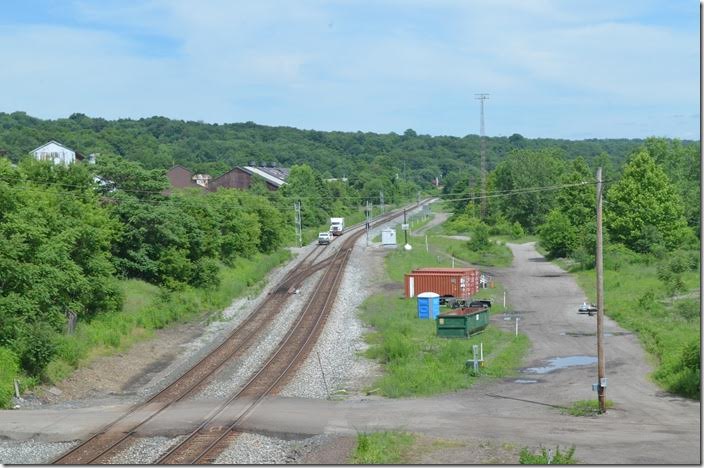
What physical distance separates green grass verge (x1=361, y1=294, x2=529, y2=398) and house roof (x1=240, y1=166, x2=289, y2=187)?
9084cm

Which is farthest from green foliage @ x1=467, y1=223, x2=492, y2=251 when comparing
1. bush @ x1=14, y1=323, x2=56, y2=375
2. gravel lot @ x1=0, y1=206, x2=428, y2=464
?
bush @ x1=14, y1=323, x2=56, y2=375

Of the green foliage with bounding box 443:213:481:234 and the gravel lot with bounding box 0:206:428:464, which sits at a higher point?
the green foliage with bounding box 443:213:481:234

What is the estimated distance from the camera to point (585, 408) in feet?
79.3

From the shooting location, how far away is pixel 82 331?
35.4 metres

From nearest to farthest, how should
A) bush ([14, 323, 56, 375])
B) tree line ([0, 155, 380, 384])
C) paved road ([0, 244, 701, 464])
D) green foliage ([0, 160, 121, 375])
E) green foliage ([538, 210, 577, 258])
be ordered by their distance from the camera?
paved road ([0, 244, 701, 464])
bush ([14, 323, 56, 375])
green foliage ([0, 160, 121, 375])
tree line ([0, 155, 380, 384])
green foliage ([538, 210, 577, 258])

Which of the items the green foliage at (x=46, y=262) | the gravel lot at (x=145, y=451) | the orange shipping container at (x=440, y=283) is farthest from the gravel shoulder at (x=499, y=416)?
the orange shipping container at (x=440, y=283)

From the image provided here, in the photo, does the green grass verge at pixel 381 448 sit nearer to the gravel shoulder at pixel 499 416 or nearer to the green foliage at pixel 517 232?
the gravel shoulder at pixel 499 416

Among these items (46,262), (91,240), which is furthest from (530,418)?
(91,240)

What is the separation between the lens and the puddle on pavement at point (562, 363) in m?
31.1

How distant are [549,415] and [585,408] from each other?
1.24 metres

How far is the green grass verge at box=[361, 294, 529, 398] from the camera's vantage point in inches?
1107

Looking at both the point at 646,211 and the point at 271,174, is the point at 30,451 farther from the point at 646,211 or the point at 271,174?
the point at 271,174

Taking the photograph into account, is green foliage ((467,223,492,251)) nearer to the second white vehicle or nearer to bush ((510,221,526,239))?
the second white vehicle

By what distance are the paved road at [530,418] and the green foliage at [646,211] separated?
1545 inches
